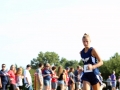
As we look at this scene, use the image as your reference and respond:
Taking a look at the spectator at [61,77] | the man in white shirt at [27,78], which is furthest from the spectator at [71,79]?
the man in white shirt at [27,78]

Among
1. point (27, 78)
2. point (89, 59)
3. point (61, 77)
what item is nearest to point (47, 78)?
point (27, 78)

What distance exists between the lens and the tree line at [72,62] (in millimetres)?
103375

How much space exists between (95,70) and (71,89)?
14.8m

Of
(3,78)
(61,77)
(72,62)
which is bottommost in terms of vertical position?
(3,78)

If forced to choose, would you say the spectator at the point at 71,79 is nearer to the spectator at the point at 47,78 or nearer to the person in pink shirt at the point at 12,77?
the spectator at the point at 47,78

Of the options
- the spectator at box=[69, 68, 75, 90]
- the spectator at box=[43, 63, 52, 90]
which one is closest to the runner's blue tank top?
the spectator at box=[43, 63, 52, 90]

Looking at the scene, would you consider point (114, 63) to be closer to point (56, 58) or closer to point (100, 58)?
point (56, 58)

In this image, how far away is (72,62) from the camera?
6831 inches

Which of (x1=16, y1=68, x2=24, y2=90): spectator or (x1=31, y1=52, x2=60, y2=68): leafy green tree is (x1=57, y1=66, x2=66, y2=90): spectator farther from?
(x1=31, y1=52, x2=60, y2=68): leafy green tree

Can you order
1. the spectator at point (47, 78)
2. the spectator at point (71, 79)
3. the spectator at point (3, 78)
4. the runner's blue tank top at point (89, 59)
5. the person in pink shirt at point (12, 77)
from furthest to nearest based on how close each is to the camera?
the spectator at point (71, 79) < the spectator at point (47, 78) < the person in pink shirt at point (12, 77) < the spectator at point (3, 78) < the runner's blue tank top at point (89, 59)

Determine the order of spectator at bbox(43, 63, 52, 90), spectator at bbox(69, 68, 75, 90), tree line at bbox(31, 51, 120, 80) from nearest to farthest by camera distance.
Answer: spectator at bbox(43, 63, 52, 90), spectator at bbox(69, 68, 75, 90), tree line at bbox(31, 51, 120, 80)

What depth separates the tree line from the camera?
339 ft

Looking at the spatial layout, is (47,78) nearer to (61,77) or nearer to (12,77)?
(61,77)

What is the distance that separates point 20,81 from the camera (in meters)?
19.9
